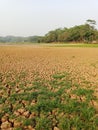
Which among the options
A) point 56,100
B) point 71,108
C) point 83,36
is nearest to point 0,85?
point 56,100

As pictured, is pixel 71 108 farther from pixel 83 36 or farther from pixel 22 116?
pixel 83 36

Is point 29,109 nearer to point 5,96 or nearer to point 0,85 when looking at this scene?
point 5,96

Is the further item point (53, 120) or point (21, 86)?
point (21, 86)

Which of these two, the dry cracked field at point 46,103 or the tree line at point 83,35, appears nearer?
the dry cracked field at point 46,103

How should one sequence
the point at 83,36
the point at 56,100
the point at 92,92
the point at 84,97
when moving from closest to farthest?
the point at 56,100, the point at 84,97, the point at 92,92, the point at 83,36

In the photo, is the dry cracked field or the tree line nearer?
the dry cracked field

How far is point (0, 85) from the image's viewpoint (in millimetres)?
6906

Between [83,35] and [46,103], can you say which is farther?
[83,35]

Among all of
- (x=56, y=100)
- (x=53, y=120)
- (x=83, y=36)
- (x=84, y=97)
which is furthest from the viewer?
(x=83, y=36)

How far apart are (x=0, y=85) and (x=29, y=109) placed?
1.98 m

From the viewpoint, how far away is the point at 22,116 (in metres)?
4.93

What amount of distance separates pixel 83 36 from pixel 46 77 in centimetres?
7281

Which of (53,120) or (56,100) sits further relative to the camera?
(56,100)

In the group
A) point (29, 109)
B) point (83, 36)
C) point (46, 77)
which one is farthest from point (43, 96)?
point (83, 36)
